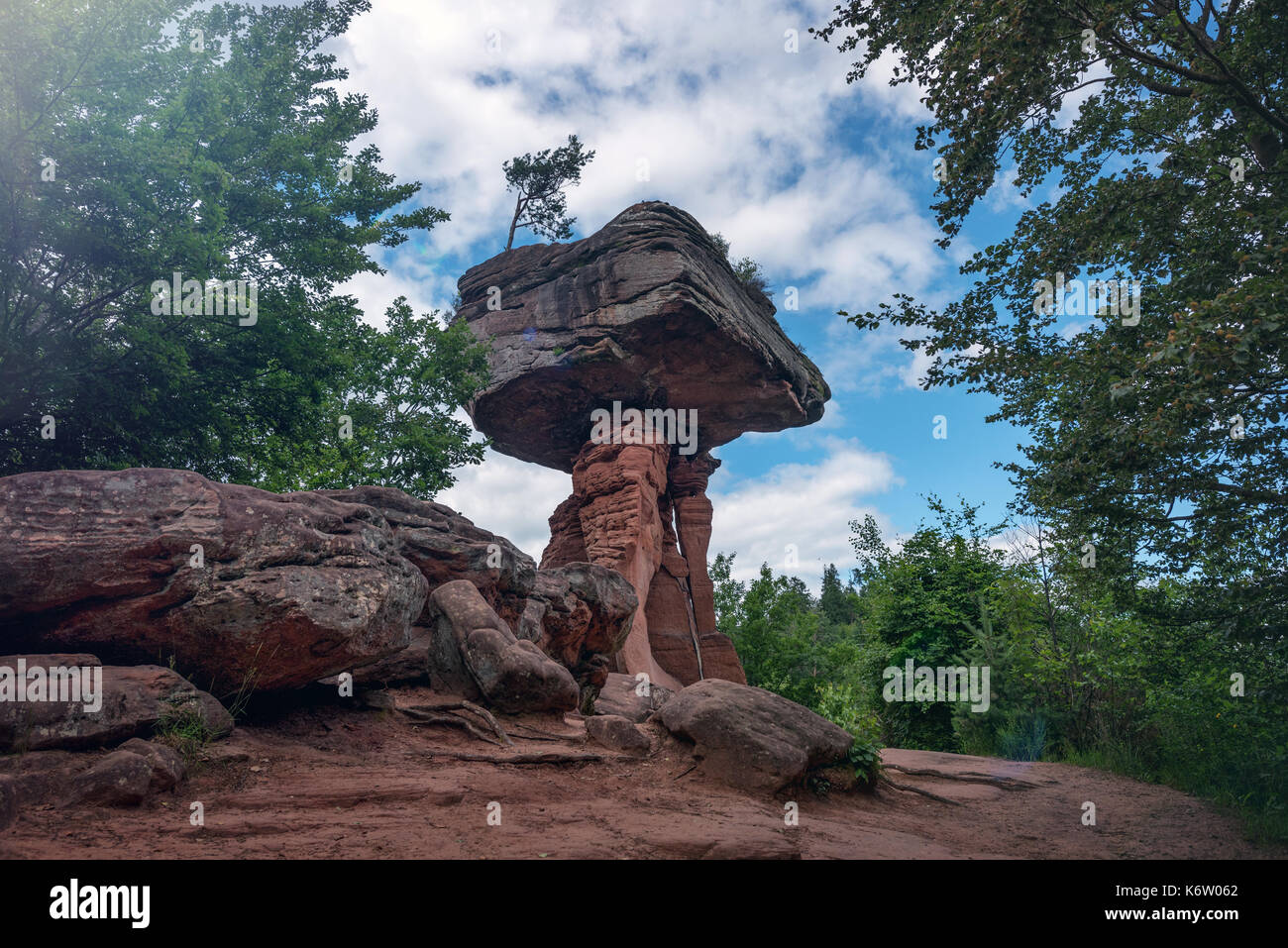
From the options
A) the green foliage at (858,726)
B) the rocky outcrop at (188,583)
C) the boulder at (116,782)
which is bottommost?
the green foliage at (858,726)

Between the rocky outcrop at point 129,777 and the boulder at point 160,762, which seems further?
the boulder at point 160,762

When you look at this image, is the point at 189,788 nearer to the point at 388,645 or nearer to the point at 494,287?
the point at 388,645

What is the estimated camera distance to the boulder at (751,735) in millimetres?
7492

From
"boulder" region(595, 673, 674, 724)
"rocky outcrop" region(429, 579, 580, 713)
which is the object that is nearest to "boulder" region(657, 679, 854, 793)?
"rocky outcrop" region(429, 579, 580, 713)

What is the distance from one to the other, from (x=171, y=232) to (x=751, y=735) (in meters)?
11.6

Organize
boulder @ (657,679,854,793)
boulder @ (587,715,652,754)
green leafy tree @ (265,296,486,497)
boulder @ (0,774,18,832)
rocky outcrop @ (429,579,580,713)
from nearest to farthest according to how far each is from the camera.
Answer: boulder @ (0,774,18,832) < boulder @ (657,679,854,793) < boulder @ (587,715,652,754) < rocky outcrop @ (429,579,580,713) < green leafy tree @ (265,296,486,497)

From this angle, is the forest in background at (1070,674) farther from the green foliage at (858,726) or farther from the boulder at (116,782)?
the boulder at (116,782)

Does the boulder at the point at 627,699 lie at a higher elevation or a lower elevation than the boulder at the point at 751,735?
lower

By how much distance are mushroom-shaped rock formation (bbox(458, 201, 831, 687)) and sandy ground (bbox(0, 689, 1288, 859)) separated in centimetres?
1015

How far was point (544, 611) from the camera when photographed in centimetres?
1165

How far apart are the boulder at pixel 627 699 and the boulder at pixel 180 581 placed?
15.9ft

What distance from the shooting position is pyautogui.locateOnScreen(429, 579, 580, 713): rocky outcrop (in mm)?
8547

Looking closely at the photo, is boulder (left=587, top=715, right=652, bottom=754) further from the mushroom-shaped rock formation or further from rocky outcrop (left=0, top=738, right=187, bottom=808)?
the mushroom-shaped rock formation

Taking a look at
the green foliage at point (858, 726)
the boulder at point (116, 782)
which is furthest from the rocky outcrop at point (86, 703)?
the green foliage at point (858, 726)
